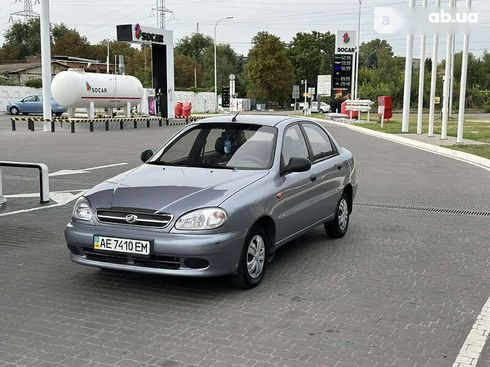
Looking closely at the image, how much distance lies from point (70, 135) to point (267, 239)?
23.3 metres

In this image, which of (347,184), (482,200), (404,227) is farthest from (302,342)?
(482,200)

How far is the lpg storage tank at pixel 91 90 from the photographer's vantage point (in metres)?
32.0

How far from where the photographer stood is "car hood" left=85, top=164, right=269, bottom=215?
5066mm

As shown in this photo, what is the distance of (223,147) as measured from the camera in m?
6.32

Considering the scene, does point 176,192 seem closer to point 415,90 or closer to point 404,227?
point 404,227

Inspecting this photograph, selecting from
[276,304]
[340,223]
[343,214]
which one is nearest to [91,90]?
[343,214]

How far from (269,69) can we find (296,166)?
82703mm

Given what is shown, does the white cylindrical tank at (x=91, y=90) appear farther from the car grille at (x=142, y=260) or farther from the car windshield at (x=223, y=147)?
the car grille at (x=142, y=260)

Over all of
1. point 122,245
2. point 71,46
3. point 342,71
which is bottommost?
point 122,245

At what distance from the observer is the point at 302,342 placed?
A: 4230 millimetres

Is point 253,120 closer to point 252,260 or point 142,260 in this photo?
point 252,260

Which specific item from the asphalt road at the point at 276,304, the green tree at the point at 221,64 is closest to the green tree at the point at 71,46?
the green tree at the point at 221,64

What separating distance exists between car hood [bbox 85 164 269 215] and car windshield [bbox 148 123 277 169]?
217 mm

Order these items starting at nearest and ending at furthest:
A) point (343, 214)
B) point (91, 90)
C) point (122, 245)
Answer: point (122, 245), point (343, 214), point (91, 90)
